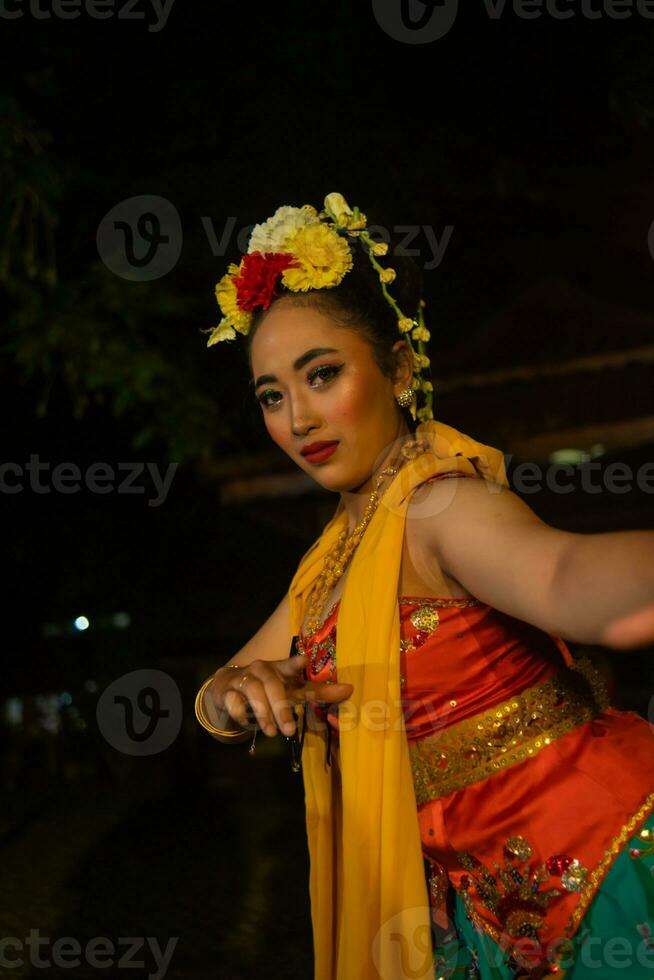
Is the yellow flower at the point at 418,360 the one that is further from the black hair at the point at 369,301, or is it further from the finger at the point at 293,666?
the finger at the point at 293,666

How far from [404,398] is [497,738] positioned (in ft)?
2.35

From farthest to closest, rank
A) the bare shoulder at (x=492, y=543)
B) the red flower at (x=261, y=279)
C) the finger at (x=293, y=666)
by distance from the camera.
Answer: the red flower at (x=261, y=279)
the finger at (x=293, y=666)
the bare shoulder at (x=492, y=543)

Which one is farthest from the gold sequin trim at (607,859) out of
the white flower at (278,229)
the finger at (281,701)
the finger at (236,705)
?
the white flower at (278,229)

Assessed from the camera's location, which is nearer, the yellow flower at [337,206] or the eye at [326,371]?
the eye at [326,371]

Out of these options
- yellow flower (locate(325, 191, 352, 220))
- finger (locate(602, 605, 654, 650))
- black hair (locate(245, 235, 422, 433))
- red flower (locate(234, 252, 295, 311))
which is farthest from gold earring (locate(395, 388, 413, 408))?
finger (locate(602, 605, 654, 650))

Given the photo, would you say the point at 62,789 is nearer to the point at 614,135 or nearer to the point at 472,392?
the point at 472,392

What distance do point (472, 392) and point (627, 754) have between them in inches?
246

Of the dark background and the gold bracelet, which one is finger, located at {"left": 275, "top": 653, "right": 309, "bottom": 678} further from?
the dark background

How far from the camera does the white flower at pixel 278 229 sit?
2.07 metres

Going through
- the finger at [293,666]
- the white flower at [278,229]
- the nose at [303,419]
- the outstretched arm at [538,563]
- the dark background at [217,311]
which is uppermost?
the dark background at [217,311]

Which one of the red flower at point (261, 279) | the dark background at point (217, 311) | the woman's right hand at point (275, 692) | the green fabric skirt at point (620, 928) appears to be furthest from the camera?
the dark background at point (217, 311)

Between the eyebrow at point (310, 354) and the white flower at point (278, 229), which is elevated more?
the white flower at point (278, 229)

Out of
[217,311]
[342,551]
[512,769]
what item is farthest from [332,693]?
[217,311]

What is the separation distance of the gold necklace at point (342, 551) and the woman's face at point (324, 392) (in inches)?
1.6
